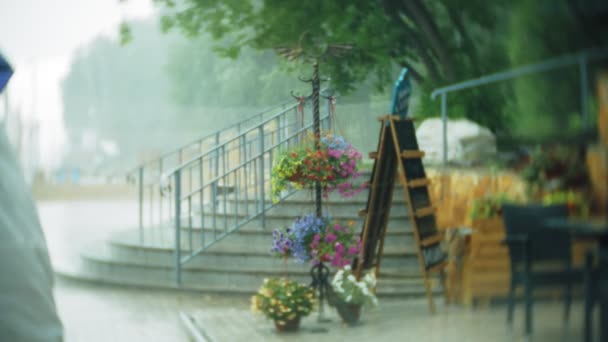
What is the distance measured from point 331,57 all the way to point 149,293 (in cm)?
218

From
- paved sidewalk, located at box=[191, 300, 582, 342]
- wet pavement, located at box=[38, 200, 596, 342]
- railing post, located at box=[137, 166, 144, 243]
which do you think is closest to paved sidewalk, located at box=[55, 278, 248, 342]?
wet pavement, located at box=[38, 200, 596, 342]

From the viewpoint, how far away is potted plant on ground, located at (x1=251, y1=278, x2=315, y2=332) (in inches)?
146

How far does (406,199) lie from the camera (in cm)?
328

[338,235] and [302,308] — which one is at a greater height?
[338,235]

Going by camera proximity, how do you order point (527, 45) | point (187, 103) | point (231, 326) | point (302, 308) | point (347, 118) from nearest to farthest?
point (527, 45)
point (347, 118)
point (302, 308)
point (231, 326)
point (187, 103)

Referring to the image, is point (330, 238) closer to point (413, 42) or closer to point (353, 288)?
point (353, 288)

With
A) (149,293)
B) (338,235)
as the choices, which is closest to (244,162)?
(338,235)

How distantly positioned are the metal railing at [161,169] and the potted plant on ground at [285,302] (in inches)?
26.0

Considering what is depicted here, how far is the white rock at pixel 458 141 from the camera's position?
2508 mm

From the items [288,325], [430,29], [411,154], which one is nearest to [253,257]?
[288,325]

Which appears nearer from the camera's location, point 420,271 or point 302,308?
point 420,271

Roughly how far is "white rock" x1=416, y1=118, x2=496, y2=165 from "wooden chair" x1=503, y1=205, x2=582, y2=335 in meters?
0.27

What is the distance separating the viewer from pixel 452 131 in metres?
2.77

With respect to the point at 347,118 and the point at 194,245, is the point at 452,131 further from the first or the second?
the point at 194,245
